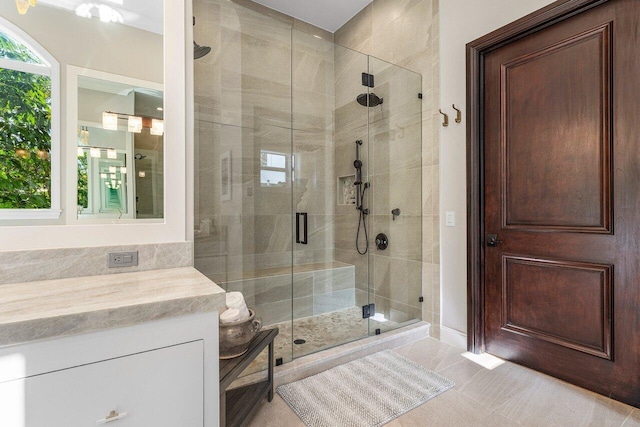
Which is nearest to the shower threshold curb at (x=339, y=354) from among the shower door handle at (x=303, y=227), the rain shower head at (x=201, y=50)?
the shower door handle at (x=303, y=227)

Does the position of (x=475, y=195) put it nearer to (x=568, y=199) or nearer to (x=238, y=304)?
(x=568, y=199)

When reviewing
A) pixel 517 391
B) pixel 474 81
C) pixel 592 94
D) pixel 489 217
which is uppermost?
pixel 474 81

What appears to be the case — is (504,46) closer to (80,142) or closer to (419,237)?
(419,237)

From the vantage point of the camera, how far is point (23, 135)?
1.24 m

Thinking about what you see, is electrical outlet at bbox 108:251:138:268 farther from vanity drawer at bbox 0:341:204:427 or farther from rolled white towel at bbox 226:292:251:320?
vanity drawer at bbox 0:341:204:427

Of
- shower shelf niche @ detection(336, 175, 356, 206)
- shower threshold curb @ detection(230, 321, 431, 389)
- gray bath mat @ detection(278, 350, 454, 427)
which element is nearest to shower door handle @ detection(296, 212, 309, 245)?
shower shelf niche @ detection(336, 175, 356, 206)

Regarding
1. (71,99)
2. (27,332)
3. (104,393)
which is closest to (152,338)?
(104,393)

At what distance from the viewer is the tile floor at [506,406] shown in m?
1.50

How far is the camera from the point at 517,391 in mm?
1762

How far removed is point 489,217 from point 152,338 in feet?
7.20

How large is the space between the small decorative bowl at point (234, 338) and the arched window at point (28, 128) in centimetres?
87

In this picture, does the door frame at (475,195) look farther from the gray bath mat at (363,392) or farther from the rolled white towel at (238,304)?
the rolled white towel at (238,304)

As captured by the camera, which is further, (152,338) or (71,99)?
(71,99)

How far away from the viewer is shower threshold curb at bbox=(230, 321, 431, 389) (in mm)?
1825
